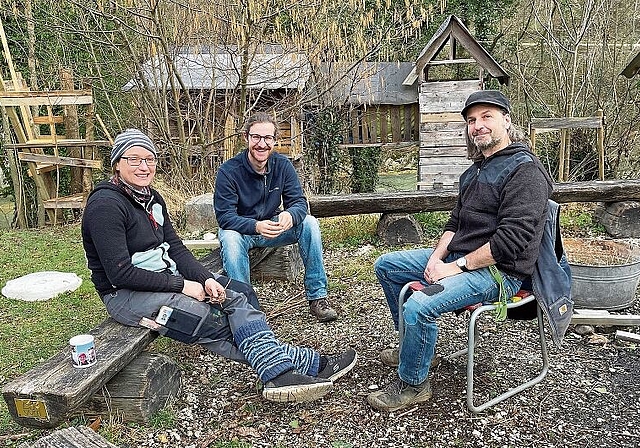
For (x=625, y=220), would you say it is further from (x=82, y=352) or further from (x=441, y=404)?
(x=82, y=352)

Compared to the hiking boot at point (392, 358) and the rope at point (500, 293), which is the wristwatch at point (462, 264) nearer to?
the rope at point (500, 293)

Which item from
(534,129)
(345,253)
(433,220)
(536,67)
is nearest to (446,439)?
(345,253)

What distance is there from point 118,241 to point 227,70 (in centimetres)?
466

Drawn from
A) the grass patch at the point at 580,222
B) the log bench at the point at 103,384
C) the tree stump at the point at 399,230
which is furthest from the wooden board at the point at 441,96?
the log bench at the point at 103,384

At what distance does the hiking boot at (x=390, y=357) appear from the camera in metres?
3.38

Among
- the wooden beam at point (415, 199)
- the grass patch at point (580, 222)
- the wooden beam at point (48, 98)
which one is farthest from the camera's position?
the wooden beam at point (48, 98)

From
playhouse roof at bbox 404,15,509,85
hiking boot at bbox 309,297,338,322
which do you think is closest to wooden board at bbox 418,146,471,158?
playhouse roof at bbox 404,15,509,85

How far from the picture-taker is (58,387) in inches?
92.7

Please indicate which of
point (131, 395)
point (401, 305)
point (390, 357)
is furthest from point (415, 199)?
point (131, 395)

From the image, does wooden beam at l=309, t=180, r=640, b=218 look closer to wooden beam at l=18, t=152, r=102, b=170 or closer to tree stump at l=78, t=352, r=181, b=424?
tree stump at l=78, t=352, r=181, b=424

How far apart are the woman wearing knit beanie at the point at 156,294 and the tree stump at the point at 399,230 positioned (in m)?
2.69

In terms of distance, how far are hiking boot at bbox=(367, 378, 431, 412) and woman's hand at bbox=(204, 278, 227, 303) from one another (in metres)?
0.90

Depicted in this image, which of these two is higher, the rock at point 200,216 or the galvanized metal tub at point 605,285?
the rock at point 200,216

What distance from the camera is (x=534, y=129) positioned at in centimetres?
823
